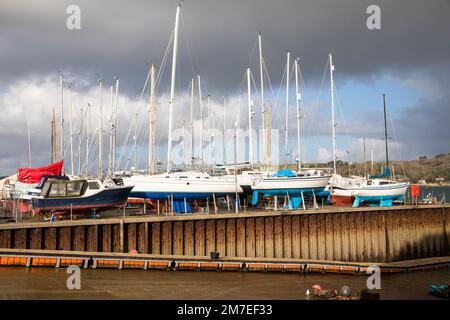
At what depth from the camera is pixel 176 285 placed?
24844mm

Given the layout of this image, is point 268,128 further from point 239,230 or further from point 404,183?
point 239,230

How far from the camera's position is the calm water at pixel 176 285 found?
869 inches

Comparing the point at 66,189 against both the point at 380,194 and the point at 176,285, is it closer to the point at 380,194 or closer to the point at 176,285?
the point at 176,285

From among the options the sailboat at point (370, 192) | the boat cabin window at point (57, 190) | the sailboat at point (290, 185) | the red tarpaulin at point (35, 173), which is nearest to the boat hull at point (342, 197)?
the sailboat at point (370, 192)

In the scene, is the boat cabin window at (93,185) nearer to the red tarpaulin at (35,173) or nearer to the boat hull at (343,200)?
the red tarpaulin at (35,173)

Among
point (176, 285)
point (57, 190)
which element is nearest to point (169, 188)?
point (57, 190)

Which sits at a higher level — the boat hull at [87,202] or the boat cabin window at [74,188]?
the boat cabin window at [74,188]

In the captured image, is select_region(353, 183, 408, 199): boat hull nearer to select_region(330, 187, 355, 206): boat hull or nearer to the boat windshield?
select_region(330, 187, 355, 206): boat hull

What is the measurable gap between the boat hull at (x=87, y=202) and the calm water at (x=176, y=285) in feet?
29.2

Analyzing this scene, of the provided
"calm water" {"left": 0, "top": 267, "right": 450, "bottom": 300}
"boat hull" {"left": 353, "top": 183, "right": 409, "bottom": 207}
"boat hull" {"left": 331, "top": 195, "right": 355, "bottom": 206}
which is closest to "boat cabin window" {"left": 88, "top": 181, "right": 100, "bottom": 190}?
"calm water" {"left": 0, "top": 267, "right": 450, "bottom": 300}

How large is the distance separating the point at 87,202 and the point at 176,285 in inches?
583

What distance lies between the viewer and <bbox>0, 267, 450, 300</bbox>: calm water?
22.1 m

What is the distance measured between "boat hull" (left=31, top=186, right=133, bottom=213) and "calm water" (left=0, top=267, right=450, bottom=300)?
891cm

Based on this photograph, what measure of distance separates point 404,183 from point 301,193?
16.6 metres
